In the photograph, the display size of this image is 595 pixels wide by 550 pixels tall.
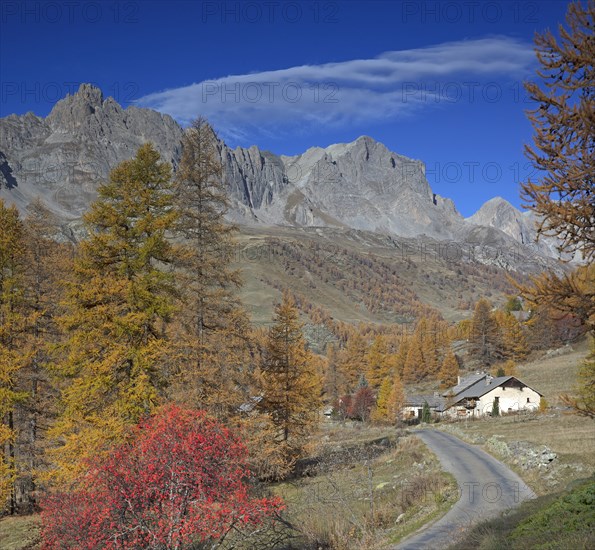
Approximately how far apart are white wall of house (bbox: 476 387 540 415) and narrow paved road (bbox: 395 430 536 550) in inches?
1568

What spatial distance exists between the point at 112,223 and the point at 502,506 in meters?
17.5

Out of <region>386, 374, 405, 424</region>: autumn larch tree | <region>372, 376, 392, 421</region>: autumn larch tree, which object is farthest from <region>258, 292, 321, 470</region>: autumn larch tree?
<region>372, 376, 392, 421</region>: autumn larch tree

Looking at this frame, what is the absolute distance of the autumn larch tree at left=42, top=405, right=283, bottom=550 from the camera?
35.9 ft

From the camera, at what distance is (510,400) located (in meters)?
72.6

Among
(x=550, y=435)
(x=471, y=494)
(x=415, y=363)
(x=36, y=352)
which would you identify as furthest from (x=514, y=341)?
(x=36, y=352)

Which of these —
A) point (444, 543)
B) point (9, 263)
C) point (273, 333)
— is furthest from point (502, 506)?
point (9, 263)

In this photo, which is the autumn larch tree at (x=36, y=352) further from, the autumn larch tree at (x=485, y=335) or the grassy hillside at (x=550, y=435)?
the autumn larch tree at (x=485, y=335)

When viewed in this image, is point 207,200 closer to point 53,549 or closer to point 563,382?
point 53,549

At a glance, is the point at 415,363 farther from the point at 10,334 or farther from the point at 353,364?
the point at 10,334

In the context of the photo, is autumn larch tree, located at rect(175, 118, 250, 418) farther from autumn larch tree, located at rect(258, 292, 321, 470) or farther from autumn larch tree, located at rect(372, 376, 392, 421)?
autumn larch tree, located at rect(372, 376, 392, 421)

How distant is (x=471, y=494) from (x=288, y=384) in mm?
12986

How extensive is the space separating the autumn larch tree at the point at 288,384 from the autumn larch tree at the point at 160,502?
706 inches

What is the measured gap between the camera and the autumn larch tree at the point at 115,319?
56.8 feet

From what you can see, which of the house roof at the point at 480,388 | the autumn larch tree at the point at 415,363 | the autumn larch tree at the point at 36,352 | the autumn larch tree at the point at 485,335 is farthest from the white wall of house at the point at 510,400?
the autumn larch tree at the point at 36,352
